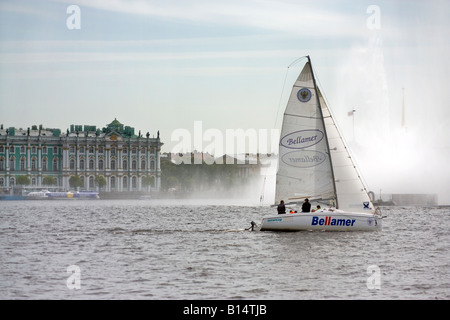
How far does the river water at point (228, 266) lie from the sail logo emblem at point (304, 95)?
5.63 metres

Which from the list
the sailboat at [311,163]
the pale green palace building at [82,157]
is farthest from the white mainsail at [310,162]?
the pale green palace building at [82,157]

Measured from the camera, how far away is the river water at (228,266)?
71.7 feet

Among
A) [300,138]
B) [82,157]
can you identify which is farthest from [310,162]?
[82,157]

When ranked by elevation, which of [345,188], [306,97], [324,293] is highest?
[306,97]

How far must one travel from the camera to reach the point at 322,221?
114ft

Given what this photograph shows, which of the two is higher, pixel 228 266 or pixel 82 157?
pixel 82 157

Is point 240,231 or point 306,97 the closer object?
point 306,97

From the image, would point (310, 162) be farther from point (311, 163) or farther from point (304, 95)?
point (304, 95)

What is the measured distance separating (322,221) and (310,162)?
11.4 ft

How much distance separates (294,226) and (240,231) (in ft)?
24.2

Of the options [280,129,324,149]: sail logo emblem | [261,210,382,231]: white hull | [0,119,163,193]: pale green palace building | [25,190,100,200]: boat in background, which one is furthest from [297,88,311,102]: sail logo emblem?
[0,119,163,193]: pale green palace building
